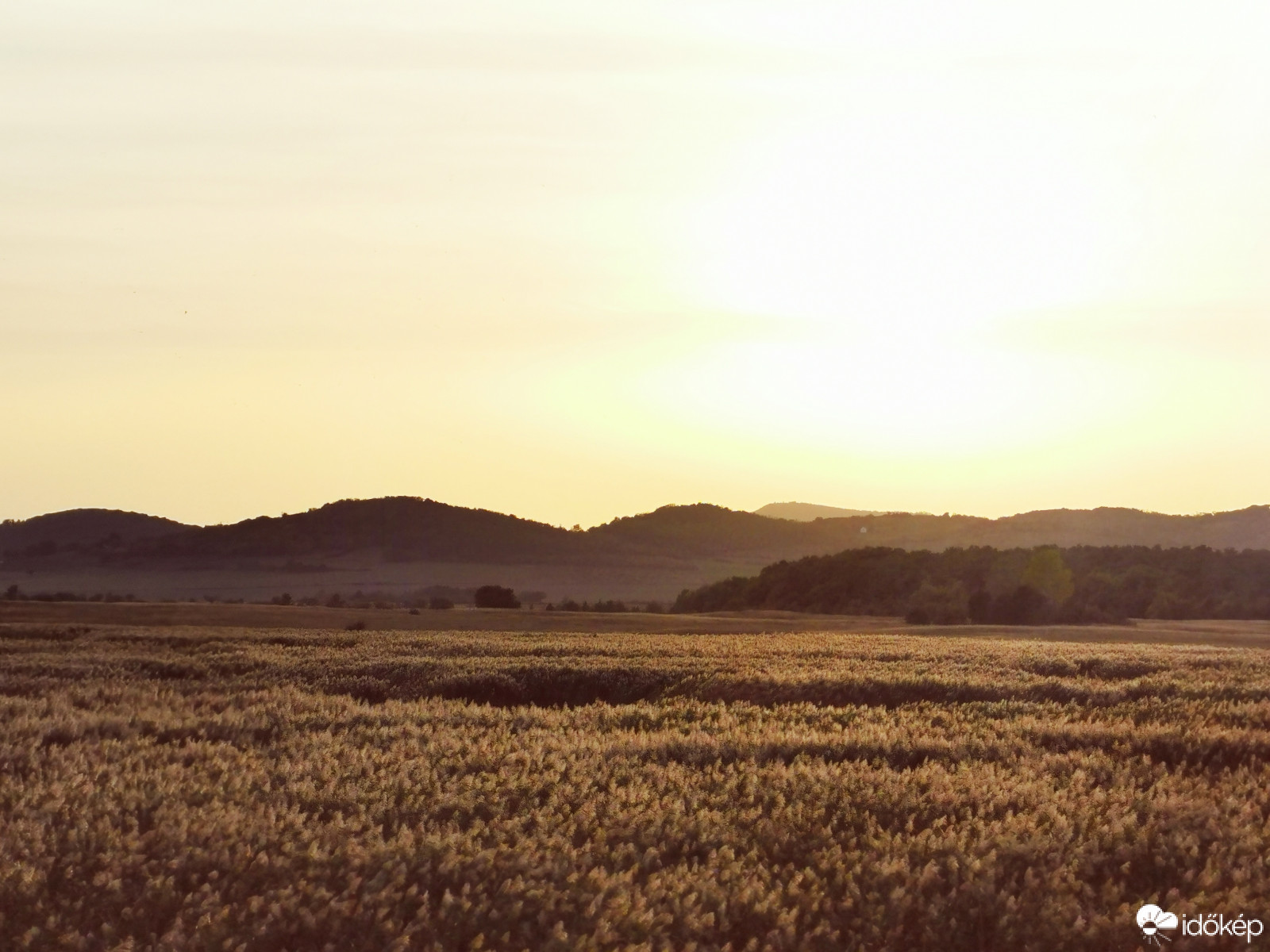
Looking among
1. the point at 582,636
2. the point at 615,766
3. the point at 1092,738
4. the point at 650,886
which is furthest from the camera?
the point at 582,636

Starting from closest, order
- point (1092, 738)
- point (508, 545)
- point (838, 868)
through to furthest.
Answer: point (838, 868), point (1092, 738), point (508, 545)

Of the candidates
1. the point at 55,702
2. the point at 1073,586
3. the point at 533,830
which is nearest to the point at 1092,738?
the point at 533,830

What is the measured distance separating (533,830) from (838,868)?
80.6 inches

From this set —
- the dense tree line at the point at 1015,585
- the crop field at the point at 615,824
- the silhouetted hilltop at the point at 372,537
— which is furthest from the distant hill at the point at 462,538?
the crop field at the point at 615,824

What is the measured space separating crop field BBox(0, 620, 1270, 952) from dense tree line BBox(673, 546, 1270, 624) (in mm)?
45863

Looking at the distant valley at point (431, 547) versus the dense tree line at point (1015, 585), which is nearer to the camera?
the dense tree line at point (1015, 585)

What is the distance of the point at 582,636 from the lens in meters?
34.5

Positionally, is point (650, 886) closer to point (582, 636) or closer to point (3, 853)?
point (3, 853)

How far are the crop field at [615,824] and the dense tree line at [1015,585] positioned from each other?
45.9 metres

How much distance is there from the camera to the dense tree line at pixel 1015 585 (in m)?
60.8

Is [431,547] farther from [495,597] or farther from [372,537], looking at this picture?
[495,597]

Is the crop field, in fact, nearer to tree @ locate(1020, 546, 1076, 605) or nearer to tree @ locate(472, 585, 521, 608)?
tree @ locate(1020, 546, 1076, 605)

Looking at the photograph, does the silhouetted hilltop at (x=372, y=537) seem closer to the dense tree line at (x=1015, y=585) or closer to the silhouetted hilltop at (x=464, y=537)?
the silhouetted hilltop at (x=464, y=537)

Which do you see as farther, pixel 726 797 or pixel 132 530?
pixel 132 530
